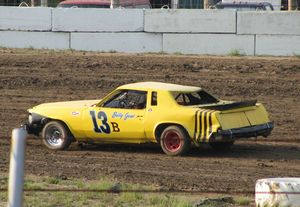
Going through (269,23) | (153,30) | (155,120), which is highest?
(269,23)

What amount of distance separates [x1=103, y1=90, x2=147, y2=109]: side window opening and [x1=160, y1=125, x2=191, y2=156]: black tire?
0.61 meters

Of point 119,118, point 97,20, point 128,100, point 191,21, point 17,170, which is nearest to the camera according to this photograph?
point 17,170

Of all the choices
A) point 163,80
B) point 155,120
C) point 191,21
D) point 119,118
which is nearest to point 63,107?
point 119,118

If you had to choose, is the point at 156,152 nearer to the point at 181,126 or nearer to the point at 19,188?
the point at 181,126

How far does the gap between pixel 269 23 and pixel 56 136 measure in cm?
911

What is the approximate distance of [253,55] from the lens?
22375 mm

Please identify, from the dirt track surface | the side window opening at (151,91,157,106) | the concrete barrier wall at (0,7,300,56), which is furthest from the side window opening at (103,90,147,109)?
the concrete barrier wall at (0,7,300,56)

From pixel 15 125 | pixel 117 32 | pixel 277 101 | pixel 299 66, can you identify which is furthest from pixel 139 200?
pixel 117 32

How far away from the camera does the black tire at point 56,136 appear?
47.2 ft

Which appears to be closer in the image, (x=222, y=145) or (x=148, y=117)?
(x=148, y=117)

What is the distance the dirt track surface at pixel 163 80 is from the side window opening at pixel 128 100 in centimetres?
77

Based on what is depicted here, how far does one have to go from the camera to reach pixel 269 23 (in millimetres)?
22125

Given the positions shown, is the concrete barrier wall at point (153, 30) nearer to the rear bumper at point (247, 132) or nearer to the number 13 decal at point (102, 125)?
the rear bumper at point (247, 132)

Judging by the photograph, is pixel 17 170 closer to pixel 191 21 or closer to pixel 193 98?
pixel 193 98
